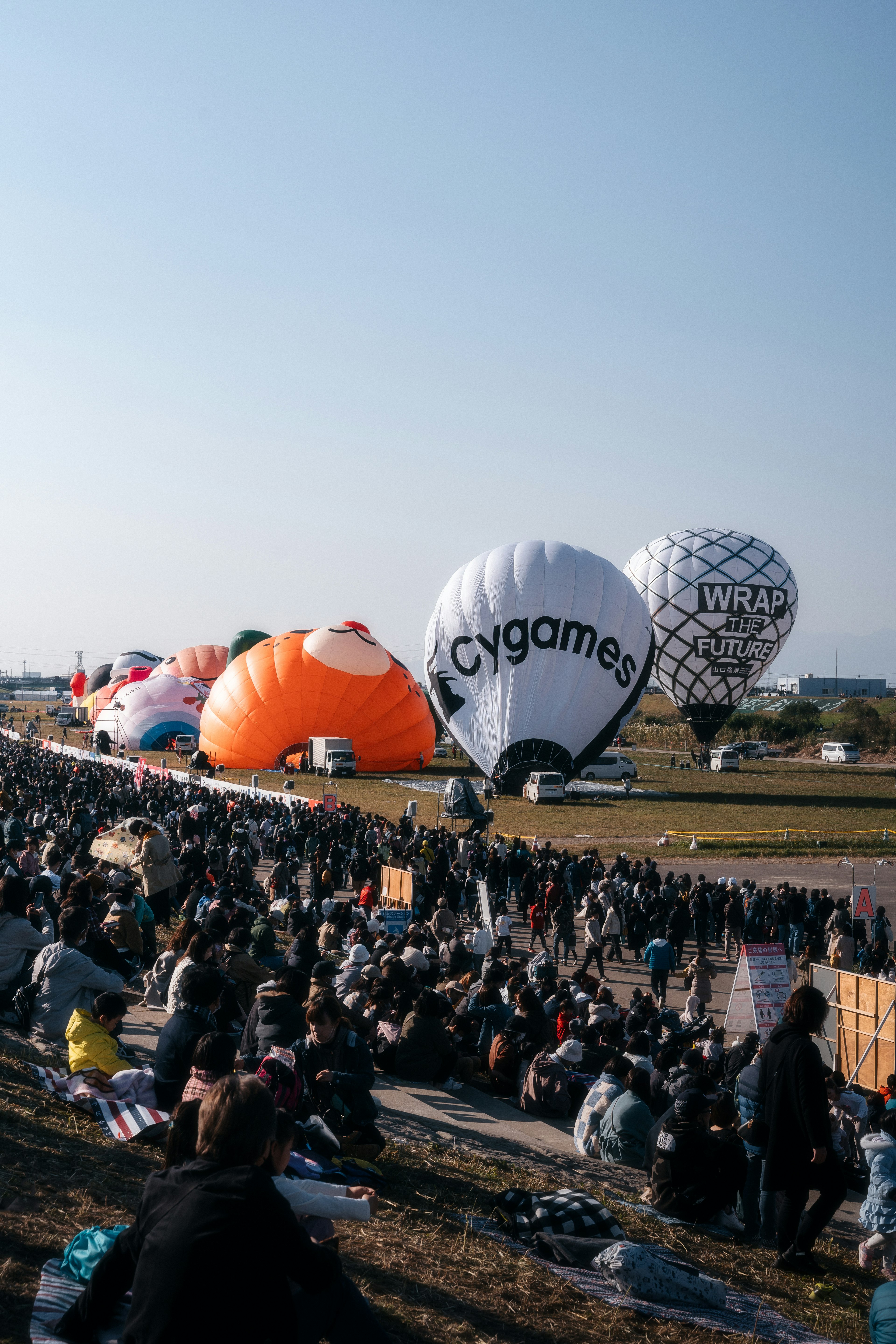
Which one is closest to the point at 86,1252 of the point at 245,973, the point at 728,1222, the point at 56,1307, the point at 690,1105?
the point at 56,1307

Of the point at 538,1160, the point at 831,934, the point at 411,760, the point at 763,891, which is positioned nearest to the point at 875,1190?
the point at 538,1160

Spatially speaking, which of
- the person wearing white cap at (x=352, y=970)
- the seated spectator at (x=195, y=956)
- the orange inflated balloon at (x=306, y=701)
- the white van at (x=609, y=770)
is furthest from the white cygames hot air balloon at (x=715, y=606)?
the seated spectator at (x=195, y=956)

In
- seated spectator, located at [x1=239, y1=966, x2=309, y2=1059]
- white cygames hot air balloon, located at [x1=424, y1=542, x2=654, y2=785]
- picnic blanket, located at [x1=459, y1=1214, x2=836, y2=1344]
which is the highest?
white cygames hot air balloon, located at [x1=424, y1=542, x2=654, y2=785]

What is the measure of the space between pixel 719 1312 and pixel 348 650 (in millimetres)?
42996

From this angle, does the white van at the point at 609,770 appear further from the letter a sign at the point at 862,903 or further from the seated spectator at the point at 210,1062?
the seated spectator at the point at 210,1062

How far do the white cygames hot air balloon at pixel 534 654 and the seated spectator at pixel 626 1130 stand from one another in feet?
107

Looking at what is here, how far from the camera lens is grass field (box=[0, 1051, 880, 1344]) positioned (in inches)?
177

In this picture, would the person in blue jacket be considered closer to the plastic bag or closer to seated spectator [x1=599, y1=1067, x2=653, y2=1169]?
seated spectator [x1=599, y1=1067, x2=653, y2=1169]

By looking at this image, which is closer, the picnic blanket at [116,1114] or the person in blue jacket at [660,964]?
the picnic blanket at [116,1114]

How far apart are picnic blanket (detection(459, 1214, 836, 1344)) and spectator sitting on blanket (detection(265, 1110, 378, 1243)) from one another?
142 cm

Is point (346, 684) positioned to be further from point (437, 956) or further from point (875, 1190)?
point (875, 1190)

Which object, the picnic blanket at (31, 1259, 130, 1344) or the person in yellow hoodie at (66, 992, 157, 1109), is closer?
the picnic blanket at (31, 1259, 130, 1344)

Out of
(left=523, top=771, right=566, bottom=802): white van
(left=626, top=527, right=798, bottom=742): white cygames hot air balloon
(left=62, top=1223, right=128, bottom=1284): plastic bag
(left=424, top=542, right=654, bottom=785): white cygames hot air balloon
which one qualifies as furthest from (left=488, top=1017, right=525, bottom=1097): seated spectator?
(left=626, top=527, right=798, bottom=742): white cygames hot air balloon

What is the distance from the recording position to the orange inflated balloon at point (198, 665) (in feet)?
216
